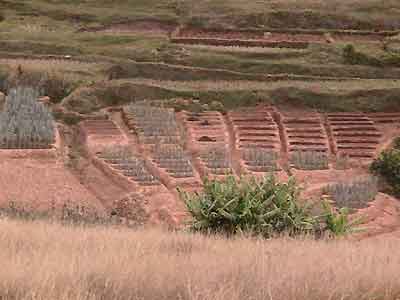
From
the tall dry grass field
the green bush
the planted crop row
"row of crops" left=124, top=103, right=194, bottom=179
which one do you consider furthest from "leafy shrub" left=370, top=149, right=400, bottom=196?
the tall dry grass field

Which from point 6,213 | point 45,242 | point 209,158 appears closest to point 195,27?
point 209,158

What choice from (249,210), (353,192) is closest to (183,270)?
→ (249,210)

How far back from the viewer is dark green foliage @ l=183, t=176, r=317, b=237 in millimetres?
10008

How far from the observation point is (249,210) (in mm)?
9977

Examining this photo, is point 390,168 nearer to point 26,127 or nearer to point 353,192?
point 353,192

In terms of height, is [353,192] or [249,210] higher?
[249,210]

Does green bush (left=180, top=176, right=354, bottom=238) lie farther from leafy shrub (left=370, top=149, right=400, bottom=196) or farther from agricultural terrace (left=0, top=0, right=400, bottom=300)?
leafy shrub (left=370, top=149, right=400, bottom=196)

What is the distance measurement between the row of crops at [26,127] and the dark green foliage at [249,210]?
6.56 meters

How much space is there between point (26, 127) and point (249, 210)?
7.58m

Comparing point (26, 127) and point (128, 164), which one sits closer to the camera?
point (128, 164)

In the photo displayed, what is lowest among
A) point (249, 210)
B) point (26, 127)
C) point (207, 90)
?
point (249, 210)

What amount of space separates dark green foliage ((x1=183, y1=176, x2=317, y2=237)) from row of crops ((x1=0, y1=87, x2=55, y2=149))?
656 centimetres

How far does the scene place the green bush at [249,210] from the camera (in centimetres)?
1000

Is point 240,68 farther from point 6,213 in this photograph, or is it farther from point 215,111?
point 6,213
